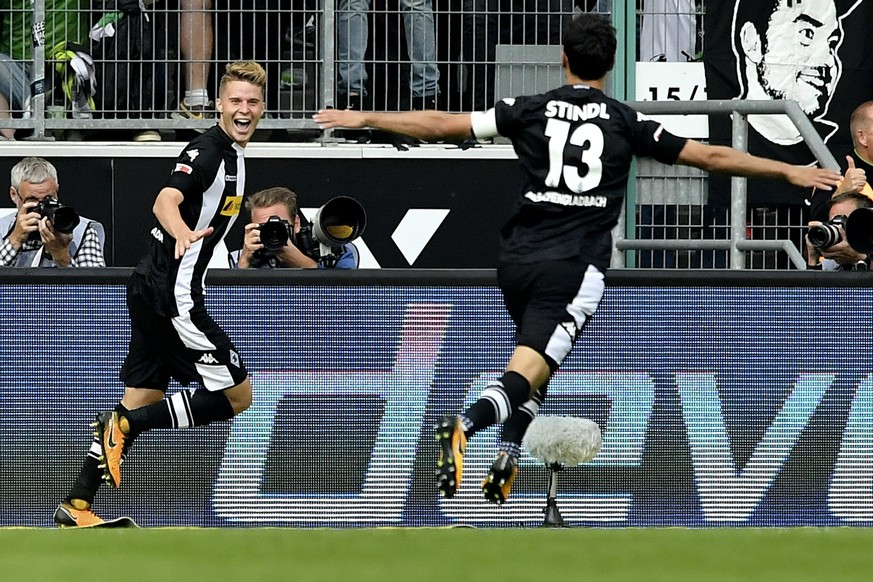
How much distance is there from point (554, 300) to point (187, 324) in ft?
7.55

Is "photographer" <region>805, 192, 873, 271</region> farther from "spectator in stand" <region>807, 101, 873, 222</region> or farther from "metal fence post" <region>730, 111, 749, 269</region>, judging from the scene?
"metal fence post" <region>730, 111, 749, 269</region>

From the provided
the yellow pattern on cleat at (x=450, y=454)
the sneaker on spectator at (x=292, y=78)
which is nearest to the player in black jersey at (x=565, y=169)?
the yellow pattern on cleat at (x=450, y=454)

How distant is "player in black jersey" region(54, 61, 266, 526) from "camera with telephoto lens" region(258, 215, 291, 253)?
64 cm

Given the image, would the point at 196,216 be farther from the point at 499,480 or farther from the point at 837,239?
the point at 837,239

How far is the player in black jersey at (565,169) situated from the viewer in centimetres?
736

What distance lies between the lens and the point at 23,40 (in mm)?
11680

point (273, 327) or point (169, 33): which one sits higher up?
point (169, 33)

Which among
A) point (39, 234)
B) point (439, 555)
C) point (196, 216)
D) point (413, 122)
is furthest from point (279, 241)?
point (439, 555)

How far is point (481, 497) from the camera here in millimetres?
9391

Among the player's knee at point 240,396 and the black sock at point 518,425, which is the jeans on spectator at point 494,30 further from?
the black sock at point 518,425

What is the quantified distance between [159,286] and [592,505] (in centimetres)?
278

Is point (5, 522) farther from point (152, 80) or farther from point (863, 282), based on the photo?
point (863, 282)

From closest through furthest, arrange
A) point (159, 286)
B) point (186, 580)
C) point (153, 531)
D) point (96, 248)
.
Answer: point (186, 580)
point (153, 531)
point (159, 286)
point (96, 248)

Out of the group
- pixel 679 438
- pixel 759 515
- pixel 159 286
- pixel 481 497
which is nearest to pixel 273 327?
pixel 159 286
